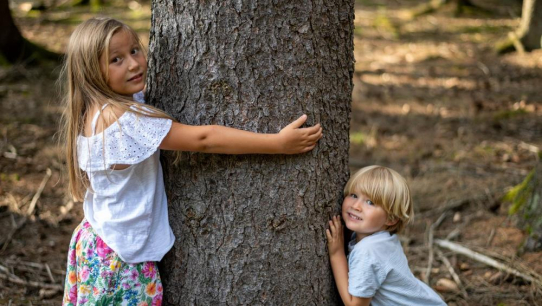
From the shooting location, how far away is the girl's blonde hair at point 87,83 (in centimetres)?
226

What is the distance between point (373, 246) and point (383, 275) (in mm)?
144

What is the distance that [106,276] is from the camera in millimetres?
2395

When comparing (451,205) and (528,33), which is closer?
(451,205)

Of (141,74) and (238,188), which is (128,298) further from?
(141,74)

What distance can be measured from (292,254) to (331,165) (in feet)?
1.52

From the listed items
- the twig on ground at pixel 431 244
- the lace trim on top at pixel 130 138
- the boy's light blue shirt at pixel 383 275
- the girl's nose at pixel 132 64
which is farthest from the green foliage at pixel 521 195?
the girl's nose at pixel 132 64

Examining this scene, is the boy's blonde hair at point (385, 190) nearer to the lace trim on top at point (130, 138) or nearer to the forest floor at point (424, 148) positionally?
the lace trim on top at point (130, 138)

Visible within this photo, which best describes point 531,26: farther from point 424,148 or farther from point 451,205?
point 451,205

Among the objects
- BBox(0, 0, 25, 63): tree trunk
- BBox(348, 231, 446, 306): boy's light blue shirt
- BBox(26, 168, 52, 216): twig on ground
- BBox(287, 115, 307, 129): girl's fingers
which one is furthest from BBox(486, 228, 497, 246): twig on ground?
BBox(0, 0, 25, 63): tree trunk

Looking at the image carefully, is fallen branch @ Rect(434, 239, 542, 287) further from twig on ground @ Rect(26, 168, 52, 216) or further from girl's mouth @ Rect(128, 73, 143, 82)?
twig on ground @ Rect(26, 168, 52, 216)

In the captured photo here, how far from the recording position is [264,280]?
245 cm

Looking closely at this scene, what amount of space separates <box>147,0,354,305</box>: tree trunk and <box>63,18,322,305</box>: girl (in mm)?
95

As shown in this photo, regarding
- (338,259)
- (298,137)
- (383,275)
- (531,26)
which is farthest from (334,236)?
(531,26)

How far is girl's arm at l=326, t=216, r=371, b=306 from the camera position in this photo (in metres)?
2.55
